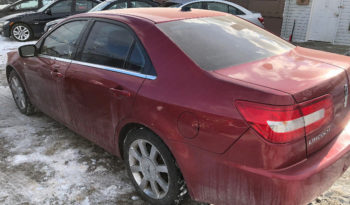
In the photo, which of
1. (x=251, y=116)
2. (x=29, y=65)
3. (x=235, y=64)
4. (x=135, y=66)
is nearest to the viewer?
(x=251, y=116)

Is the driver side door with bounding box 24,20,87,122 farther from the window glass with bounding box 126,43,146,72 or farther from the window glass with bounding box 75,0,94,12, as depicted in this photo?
the window glass with bounding box 75,0,94,12

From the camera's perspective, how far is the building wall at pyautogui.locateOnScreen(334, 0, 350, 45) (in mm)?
10648

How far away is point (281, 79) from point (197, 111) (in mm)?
568

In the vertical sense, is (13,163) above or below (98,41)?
below

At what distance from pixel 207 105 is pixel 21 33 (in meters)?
10.8

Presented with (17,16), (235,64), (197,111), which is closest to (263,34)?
(235,64)

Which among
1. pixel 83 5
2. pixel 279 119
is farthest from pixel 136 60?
pixel 83 5

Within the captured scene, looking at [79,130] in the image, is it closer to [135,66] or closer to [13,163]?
[13,163]

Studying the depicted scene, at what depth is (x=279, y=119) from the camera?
5.74 feet

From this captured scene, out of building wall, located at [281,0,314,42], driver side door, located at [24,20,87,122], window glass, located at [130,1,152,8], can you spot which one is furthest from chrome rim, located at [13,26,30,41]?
building wall, located at [281,0,314,42]

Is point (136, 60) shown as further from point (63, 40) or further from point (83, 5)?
point (83, 5)

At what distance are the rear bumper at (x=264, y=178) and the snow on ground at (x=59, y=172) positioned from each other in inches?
25.8

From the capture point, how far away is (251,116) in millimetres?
1787

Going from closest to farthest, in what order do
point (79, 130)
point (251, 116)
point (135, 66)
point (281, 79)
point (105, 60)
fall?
point (251, 116) < point (281, 79) < point (135, 66) < point (105, 60) < point (79, 130)
